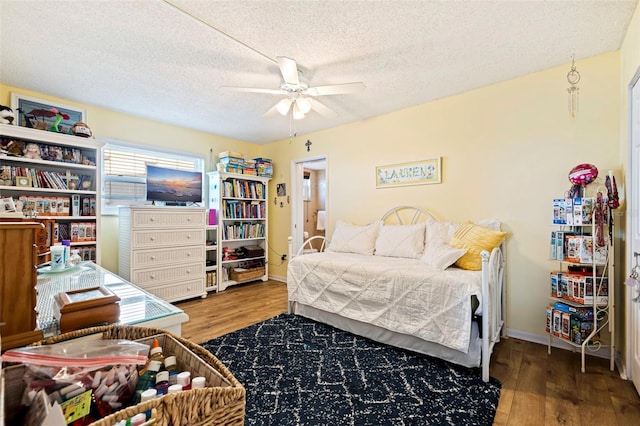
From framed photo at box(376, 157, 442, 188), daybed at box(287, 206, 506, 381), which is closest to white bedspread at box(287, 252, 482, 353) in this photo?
daybed at box(287, 206, 506, 381)

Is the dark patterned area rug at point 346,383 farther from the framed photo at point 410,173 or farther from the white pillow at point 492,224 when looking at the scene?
the framed photo at point 410,173

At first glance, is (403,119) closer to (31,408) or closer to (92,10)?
(92,10)

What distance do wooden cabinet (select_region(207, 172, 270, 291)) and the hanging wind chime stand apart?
3.81 metres

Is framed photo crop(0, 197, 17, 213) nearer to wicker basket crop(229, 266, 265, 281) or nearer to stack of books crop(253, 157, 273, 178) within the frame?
wicker basket crop(229, 266, 265, 281)

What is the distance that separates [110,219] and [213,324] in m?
1.90

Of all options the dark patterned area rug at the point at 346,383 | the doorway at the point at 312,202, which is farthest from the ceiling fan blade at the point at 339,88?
the doorway at the point at 312,202

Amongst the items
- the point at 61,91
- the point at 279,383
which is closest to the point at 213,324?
the point at 279,383

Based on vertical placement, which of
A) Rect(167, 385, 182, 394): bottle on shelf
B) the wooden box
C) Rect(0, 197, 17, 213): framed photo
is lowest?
Rect(167, 385, 182, 394): bottle on shelf

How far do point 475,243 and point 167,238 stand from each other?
11.0 feet

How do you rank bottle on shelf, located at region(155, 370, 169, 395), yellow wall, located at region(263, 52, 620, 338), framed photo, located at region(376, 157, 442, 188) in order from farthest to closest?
1. framed photo, located at region(376, 157, 442, 188)
2. yellow wall, located at region(263, 52, 620, 338)
3. bottle on shelf, located at region(155, 370, 169, 395)

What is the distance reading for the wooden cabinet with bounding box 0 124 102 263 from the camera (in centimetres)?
270

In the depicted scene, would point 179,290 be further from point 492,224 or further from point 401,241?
point 492,224

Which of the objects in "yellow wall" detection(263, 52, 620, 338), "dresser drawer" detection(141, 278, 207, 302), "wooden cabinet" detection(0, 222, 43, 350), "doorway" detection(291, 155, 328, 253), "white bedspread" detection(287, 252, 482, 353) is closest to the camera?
"wooden cabinet" detection(0, 222, 43, 350)

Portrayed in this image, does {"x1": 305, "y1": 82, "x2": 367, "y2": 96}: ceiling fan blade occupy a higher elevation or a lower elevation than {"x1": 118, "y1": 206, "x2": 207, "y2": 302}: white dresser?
higher
